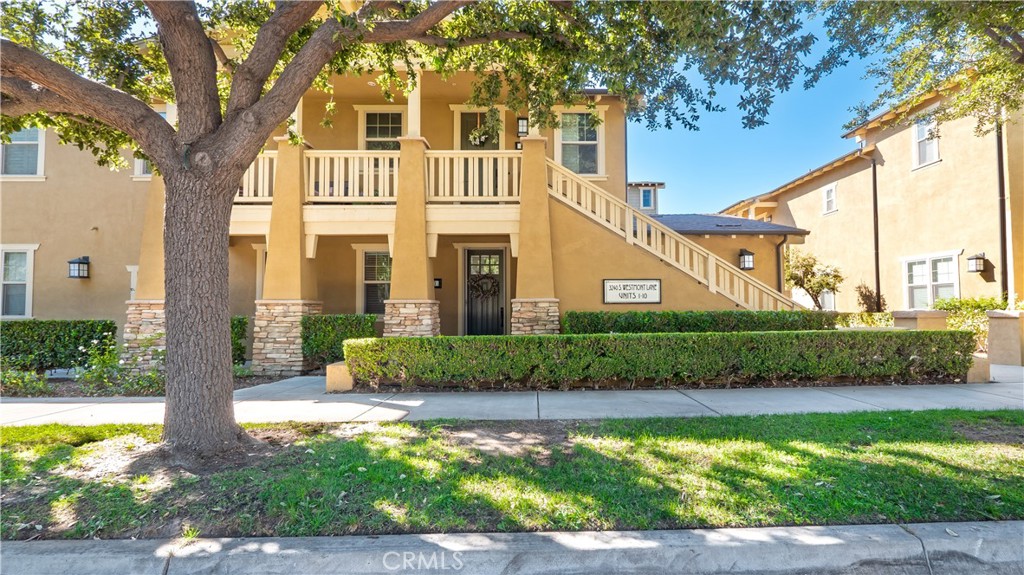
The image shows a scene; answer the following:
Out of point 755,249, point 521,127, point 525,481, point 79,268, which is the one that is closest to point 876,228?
point 755,249

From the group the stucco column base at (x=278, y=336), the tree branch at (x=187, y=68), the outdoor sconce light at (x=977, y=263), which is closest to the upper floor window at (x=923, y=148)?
the outdoor sconce light at (x=977, y=263)

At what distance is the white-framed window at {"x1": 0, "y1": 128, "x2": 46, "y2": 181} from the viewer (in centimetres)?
1073

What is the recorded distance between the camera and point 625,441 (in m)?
4.33

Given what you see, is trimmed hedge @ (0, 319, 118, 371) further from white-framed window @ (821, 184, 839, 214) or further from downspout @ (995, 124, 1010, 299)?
white-framed window @ (821, 184, 839, 214)

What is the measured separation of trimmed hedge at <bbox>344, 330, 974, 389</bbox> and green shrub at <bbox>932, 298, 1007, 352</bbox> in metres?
4.58

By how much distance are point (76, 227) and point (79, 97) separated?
9.31 metres

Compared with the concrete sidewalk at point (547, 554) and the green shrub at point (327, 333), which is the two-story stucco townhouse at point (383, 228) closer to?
the green shrub at point (327, 333)

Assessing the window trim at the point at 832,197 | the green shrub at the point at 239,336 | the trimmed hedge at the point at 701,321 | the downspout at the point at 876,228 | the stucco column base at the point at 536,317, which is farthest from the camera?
the window trim at the point at 832,197

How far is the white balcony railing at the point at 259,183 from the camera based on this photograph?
31.2ft

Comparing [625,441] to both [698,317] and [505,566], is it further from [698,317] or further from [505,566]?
[698,317]

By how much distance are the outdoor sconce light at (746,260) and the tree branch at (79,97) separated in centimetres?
1197

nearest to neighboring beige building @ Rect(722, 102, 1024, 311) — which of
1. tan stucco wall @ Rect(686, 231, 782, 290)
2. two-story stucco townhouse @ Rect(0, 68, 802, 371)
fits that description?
tan stucco wall @ Rect(686, 231, 782, 290)

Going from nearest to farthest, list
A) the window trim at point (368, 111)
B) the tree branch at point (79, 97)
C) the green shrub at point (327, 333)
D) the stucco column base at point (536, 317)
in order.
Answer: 1. the tree branch at point (79, 97)
2. the stucco column base at point (536, 317)
3. the green shrub at point (327, 333)
4. the window trim at point (368, 111)

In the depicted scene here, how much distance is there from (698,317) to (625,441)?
486 centimetres
